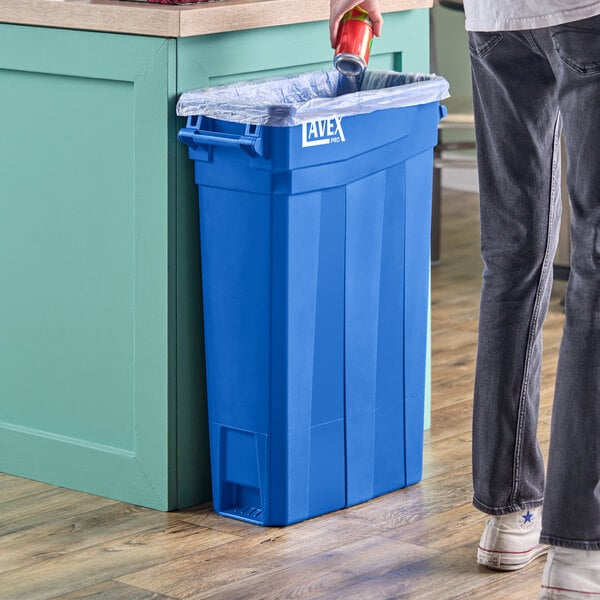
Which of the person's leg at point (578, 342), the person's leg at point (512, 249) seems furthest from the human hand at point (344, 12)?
the person's leg at point (578, 342)

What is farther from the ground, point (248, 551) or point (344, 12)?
point (344, 12)

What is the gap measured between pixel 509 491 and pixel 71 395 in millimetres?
794

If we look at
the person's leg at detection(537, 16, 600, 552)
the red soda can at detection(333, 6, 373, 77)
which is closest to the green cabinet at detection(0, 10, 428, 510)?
the red soda can at detection(333, 6, 373, 77)

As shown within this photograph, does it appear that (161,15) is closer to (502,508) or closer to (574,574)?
(502,508)

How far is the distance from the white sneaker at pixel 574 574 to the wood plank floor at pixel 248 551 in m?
0.13

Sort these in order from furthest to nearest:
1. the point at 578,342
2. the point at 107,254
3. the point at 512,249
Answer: the point at 107,254 < the point at 512,249 < the point at 578,342

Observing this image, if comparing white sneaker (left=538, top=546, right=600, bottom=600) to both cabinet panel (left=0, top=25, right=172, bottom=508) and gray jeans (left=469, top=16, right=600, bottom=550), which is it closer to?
gray jeans (left=469, top=16, right=600, bottom=550)

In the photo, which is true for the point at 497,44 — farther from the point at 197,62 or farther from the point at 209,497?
the point at 209,497

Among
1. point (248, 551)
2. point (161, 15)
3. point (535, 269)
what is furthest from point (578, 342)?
point (161, 15)

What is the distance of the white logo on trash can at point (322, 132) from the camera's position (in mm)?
1966

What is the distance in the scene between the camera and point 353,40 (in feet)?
6.64

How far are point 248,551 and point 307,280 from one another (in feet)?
1.38

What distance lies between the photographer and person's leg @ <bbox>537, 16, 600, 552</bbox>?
1620 millimetres

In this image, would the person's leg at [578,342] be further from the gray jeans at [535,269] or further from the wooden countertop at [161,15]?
the wooden countertop at [161,15]
